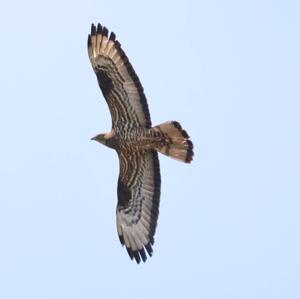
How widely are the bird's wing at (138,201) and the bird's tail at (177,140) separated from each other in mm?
620

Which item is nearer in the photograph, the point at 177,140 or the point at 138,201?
the point at 177,140

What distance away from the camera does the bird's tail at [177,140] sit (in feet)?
48.9

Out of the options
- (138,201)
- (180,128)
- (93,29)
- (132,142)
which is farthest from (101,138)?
(93,29)

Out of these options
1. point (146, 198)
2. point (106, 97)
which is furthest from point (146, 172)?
point (106, 97)

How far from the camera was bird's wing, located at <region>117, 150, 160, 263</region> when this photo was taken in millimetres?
15578

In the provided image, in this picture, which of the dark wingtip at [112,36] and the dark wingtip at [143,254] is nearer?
the dark wingtip at [112,36]

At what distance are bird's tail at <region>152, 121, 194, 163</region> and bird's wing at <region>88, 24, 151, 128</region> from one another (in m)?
0.36

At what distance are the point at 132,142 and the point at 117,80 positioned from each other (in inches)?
40.0

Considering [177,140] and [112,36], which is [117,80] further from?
[177,140]

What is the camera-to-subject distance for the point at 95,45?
15273mm

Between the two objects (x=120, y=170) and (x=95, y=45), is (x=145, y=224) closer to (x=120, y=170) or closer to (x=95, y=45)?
(x=120, y=170)

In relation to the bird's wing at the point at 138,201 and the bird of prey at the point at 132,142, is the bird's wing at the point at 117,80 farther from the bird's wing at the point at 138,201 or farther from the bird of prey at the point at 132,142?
the bird's wing at the point at 138,201

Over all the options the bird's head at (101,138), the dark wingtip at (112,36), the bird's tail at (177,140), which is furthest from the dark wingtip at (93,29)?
the bird's tail at (177,140)

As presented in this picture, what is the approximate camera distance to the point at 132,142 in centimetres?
1523
